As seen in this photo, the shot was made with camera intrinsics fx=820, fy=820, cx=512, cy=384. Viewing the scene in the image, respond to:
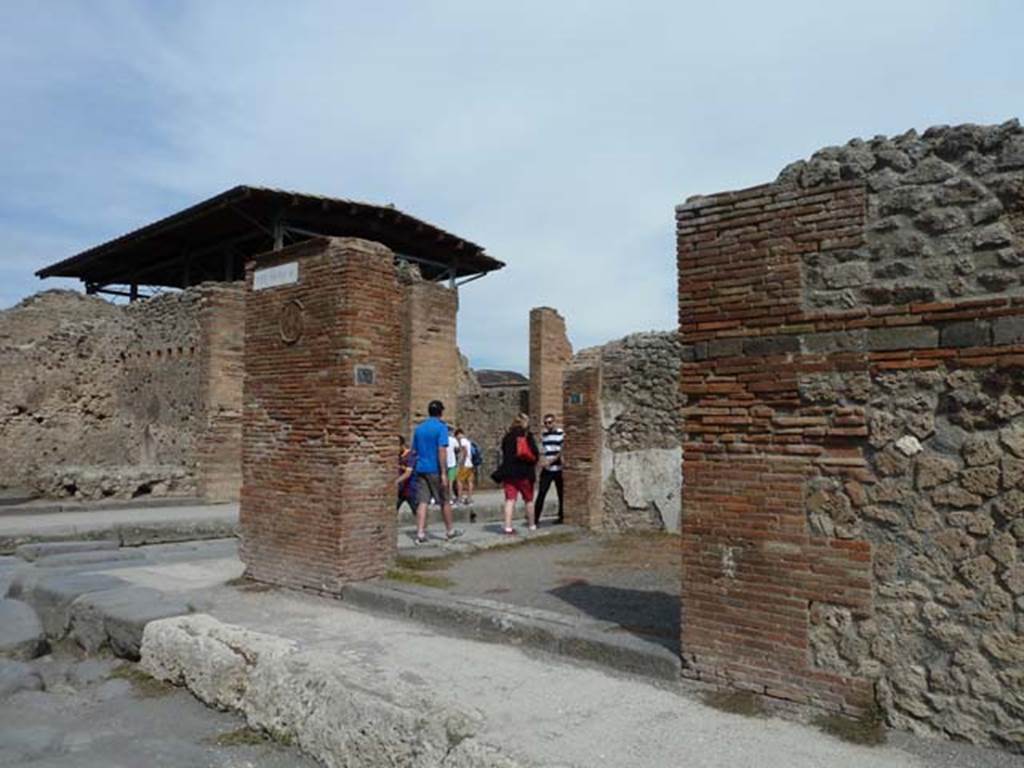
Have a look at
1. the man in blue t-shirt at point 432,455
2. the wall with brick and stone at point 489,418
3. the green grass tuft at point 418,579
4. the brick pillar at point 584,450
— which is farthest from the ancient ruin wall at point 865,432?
the wall with brick and stone at point 489,418

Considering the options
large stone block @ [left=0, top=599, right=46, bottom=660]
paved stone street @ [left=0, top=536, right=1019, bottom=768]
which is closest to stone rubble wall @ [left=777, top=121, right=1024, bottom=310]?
paved stone street @ [left=0, top=536, right=1019, bottom=768]

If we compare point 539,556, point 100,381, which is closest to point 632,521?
point 539,556

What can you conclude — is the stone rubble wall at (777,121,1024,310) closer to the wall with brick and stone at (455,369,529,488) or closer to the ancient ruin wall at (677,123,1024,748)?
the ancient ruin wall at (677,123,1024,748)

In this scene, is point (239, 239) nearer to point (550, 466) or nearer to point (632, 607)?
point (550, 466)

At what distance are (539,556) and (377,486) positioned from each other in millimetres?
2281

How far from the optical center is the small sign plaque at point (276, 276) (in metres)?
7.07

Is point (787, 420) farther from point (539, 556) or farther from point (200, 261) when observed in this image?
point (200, 261)

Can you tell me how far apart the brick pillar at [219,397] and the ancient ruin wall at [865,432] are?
1153cm

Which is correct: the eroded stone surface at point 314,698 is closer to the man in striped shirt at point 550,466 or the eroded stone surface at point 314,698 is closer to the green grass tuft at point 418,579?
the green grass tuft at point 418,579

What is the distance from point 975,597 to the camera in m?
3.47

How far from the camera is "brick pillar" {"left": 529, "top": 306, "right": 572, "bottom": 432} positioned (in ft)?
64.5

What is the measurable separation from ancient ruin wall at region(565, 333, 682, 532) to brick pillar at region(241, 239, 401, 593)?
3.98 m

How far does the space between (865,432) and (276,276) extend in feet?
17.0

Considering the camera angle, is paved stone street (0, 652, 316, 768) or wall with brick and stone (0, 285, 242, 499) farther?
wall with brick and stone (0, 285, 242, 499)
